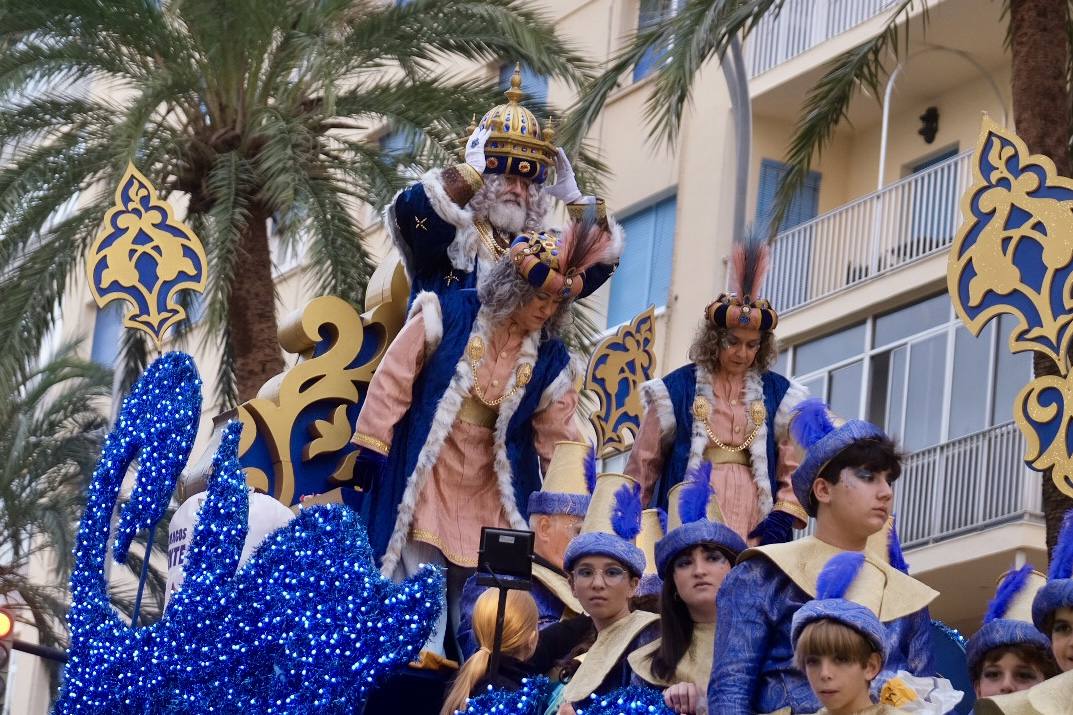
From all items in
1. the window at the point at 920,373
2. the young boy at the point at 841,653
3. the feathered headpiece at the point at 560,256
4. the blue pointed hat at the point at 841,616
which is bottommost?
the young boy at the point at 841,653

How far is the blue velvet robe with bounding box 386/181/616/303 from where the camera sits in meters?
10.5

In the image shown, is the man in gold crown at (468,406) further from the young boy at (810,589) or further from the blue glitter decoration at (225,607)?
the young boy at (810,589)

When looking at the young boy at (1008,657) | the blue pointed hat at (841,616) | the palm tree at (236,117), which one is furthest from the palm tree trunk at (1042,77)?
the blue pointed hat at (841,616)

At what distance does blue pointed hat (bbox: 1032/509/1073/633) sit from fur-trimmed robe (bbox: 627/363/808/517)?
280 centimetres

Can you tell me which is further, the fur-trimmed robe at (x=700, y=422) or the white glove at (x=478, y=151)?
the white glove at (x=478, y=151)

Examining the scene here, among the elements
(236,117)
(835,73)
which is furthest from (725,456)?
(236,117)

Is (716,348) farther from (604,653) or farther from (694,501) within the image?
(604,653)

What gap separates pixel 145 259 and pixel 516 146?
195 cm

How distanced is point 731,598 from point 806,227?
53.6ft

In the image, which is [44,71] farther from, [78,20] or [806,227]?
[806,227]

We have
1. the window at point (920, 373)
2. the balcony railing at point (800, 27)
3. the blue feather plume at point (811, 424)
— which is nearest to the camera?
the blue feather plume at point (811, 424)

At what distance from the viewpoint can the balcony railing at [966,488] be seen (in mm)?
19547

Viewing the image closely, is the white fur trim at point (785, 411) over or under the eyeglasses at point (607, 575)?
over

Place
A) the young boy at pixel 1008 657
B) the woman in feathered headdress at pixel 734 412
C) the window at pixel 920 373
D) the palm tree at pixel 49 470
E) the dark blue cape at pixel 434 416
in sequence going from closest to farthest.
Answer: the young boy at pixel 1008 657 < the woman in feathered headdress at pixel 734 412 < the dark blue cape at pixel 434 416 < the window at pixel 920 373 < the palm tree at pixel 49 470
